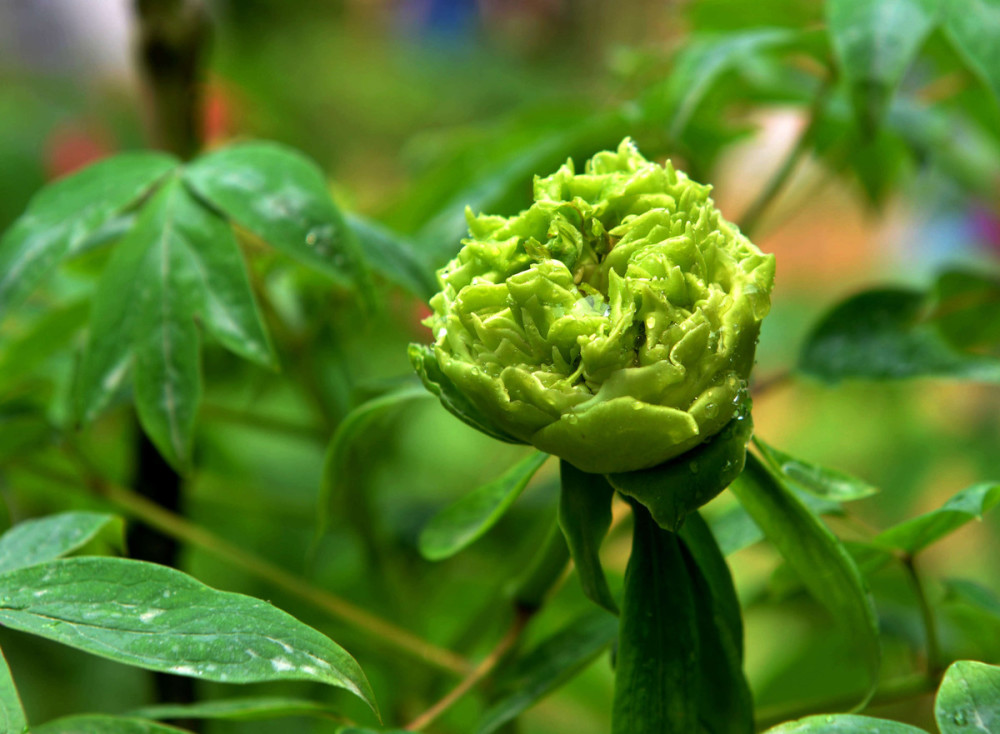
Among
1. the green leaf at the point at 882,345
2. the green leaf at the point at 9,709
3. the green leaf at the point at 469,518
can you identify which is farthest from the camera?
the green leaf at the point at 882,345

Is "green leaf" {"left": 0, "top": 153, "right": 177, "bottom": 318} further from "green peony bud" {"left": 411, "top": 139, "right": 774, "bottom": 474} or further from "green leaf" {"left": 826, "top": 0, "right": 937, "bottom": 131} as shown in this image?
"green leaf" {"left": 826, "top": 0, "right": 937, "bottom": 131}

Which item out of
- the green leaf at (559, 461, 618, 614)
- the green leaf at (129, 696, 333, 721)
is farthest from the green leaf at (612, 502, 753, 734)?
the green leaf at (129, 696, 333, 721)

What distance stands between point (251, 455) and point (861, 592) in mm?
834

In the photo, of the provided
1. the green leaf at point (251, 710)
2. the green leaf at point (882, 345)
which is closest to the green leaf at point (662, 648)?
the green leaf at point (251, 710)

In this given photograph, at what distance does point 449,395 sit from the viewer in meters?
0.29

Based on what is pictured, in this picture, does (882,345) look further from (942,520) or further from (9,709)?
(9,709)

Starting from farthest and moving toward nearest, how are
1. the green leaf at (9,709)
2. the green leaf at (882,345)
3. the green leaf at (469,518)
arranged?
1. the green leaf at (882,345)
2. the green leaf at (469,518)
3. the green leaf at (9,709)

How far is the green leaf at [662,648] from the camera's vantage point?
0.30 m

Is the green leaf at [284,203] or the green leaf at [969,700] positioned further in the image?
the green leaf at [284,203]

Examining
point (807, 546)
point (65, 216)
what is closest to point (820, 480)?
point (807, 546)

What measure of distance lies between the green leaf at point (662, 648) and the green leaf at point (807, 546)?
3cm

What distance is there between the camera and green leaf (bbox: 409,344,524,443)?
0.29 m

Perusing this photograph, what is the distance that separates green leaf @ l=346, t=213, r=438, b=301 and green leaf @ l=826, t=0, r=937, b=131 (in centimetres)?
23

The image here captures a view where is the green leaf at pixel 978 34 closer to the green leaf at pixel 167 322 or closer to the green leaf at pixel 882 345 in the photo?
the green leaf at pixel 882 345
